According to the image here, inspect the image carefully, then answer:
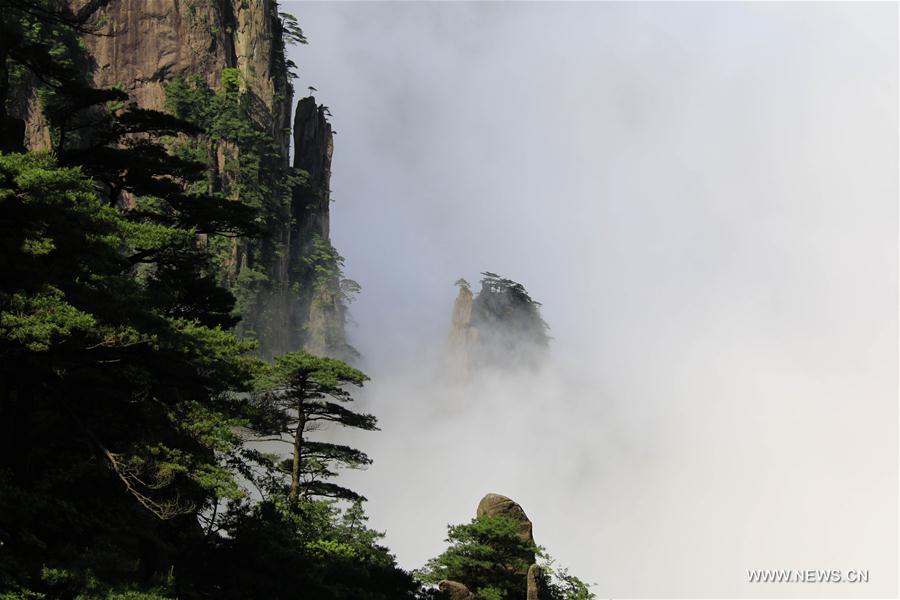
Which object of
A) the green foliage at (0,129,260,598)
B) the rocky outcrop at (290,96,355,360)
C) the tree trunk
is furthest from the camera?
the rocky outcrop at (290,96,355,360)

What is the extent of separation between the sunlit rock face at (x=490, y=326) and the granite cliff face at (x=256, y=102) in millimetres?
41686

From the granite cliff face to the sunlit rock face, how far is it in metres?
41.7

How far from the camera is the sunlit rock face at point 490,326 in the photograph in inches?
5507

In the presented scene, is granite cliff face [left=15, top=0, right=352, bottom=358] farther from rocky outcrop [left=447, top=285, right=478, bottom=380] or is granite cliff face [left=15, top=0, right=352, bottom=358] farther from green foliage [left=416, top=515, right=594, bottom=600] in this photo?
green foliage [left=416, top=515, right=594, bottom=600]

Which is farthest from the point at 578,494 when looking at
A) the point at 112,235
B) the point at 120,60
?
the point at 112,235

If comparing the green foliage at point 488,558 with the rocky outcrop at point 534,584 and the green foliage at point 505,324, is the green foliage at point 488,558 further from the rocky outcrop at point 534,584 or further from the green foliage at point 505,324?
the green foliage at point 505,324

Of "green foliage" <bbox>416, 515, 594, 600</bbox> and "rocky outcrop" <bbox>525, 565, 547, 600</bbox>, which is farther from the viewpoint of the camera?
"green foliage" <bbox>416, 515, 594, 600</bbox>

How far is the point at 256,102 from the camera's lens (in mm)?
84812

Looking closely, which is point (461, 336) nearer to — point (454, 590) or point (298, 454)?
point (454, 590)

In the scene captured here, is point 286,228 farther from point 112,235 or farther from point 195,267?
point 112,235

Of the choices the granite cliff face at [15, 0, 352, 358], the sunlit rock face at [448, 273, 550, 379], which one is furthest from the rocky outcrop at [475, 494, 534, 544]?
the sunlit rock face at [448, 273, 550, 379]

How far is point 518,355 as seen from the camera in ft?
484

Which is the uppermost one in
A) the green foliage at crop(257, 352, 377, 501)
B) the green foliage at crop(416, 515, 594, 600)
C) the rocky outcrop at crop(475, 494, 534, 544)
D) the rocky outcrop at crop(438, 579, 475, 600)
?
the green foliage at crop(257, 352, 377, 501)

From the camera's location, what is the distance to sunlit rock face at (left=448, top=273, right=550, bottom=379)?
140 metres
